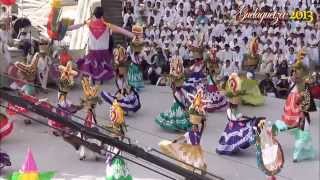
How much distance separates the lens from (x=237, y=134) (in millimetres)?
8094

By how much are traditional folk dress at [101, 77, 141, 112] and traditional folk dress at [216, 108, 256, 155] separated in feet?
7.40

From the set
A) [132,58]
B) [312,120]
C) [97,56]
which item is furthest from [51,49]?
[312,120]

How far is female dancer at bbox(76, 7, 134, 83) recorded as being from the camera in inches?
453

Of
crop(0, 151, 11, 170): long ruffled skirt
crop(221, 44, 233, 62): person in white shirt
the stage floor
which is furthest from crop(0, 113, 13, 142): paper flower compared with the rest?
crop(221, 44, 233, 62): person in white shirt

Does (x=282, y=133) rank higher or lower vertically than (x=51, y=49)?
lower

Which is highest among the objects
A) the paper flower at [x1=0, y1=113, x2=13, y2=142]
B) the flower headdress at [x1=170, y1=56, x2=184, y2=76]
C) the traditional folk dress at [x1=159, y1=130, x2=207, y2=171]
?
the flower headdress at [x1=170, y1=56, x2=184, y2=76]

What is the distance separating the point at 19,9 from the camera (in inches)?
667

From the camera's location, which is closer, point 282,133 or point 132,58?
point 282,133

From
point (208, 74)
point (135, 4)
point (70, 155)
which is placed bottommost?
point (70, 155)

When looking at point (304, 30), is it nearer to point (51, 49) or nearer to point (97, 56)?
point (97, 56)

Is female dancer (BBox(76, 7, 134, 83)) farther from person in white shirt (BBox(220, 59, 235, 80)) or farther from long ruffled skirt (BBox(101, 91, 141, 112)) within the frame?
person in white shirt (BBox(220, 59, 235, 80))

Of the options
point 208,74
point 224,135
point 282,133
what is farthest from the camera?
point 208,74

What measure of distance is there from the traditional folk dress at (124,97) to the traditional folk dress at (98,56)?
5.06ft

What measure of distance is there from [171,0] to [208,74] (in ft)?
13.8
